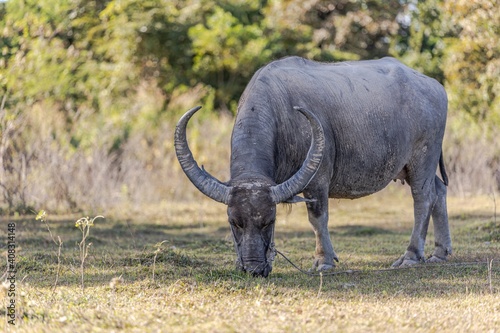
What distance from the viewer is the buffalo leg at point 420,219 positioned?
8.98m

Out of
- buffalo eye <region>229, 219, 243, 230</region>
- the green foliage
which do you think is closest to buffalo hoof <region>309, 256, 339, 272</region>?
buffalo eye <region>229, 219, 243, 230</region>

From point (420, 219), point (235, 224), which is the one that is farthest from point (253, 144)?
point (420, 219)

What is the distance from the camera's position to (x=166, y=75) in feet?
82.2

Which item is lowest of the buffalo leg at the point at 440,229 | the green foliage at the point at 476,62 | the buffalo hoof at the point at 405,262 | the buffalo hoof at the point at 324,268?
the buffalo hoof at the point at 405,262

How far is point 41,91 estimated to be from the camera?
20.0 meters

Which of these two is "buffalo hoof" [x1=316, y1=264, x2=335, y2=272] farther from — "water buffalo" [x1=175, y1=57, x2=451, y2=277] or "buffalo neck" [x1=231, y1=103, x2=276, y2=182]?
"buffalo neck" [x1=231, y1=103, x2=276, y2=182]

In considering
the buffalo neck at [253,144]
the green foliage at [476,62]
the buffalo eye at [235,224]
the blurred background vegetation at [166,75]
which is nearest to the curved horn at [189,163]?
the buffalo neck at [253,144]

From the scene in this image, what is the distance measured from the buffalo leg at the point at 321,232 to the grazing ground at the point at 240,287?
0.68ft

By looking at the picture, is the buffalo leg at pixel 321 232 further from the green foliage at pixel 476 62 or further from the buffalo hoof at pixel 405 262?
the green foliage at pixel 476 62

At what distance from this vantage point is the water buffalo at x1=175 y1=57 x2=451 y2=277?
7.37 meters

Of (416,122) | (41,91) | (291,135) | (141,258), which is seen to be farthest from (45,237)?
(41,91)

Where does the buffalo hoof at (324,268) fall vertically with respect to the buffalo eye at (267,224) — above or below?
below

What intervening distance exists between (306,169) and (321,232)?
1.08 meters

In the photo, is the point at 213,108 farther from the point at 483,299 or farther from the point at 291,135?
the point at 483,299
